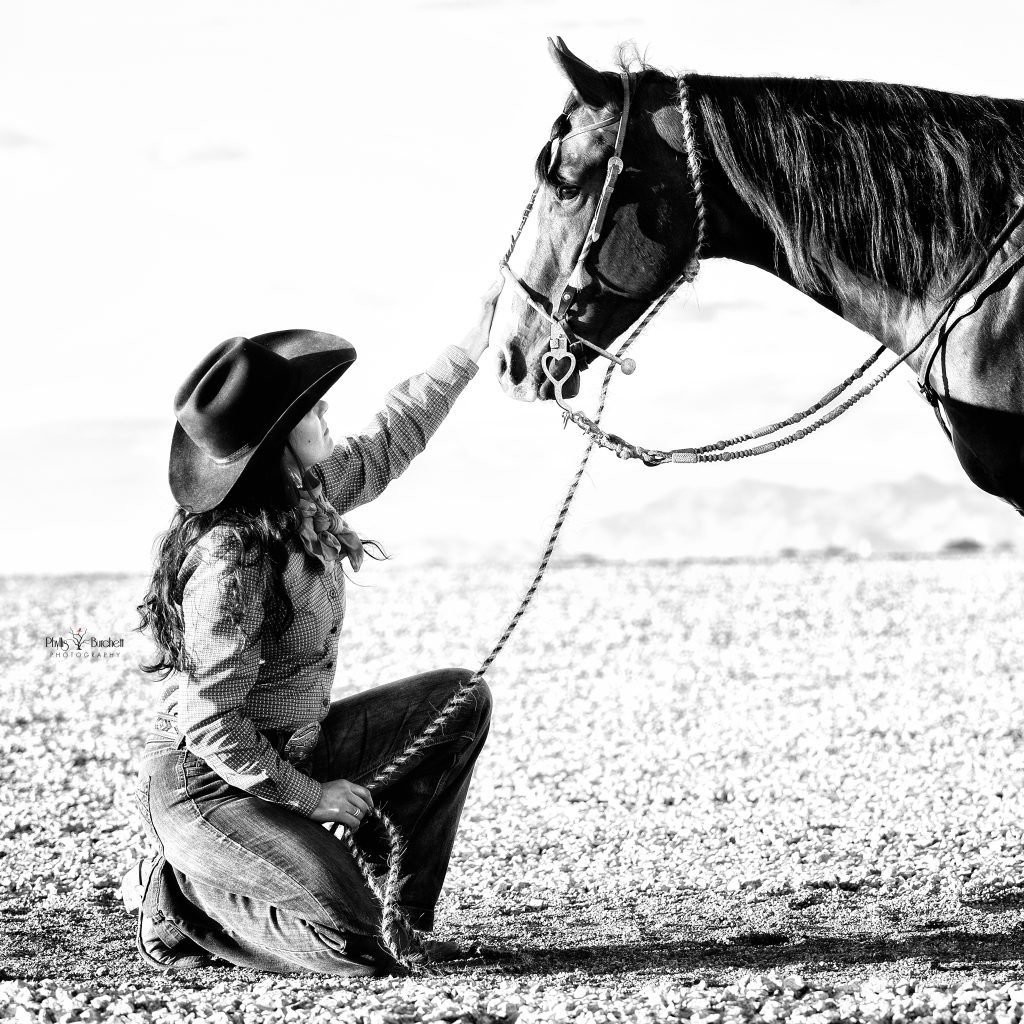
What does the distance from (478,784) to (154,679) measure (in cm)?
481

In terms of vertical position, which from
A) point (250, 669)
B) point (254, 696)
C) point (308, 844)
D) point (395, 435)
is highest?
point (395, 435)

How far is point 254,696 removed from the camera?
12.6ft

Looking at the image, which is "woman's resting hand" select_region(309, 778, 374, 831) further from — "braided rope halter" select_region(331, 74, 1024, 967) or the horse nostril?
the horse nostril

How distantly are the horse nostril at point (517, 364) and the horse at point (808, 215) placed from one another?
0.05 feet

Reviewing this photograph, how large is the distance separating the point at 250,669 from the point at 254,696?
0.16 metres

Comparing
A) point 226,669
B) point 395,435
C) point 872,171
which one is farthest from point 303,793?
point 872,171

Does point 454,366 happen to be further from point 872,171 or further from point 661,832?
point 661,832

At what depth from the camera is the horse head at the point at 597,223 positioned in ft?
13.6

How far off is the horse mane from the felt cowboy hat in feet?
5.04

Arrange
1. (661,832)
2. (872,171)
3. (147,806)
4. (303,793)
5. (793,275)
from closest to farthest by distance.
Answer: (303,793), (147,806), (872,171), (793,275), (661,832)

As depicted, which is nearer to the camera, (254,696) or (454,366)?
(254,696)

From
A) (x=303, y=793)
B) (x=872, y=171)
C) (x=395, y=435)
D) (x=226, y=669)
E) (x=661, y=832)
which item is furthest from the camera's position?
(x=661, y=832)

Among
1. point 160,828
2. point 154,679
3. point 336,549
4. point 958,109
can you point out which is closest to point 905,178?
point 958,109

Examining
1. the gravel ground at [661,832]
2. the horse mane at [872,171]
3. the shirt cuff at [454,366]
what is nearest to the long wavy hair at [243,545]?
the shirt cuff at [454,366]
